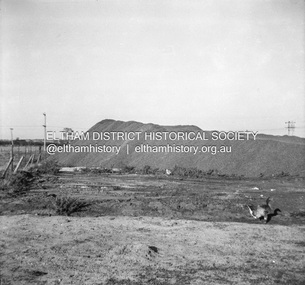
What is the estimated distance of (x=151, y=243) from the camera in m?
6.77

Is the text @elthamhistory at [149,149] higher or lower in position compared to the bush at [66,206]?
higher

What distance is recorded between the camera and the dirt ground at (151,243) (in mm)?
5168

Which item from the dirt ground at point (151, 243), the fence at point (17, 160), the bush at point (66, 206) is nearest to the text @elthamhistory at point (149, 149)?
the fence at point (17, 160)

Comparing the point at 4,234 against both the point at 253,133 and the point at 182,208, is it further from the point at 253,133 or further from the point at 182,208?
the point at 253,133

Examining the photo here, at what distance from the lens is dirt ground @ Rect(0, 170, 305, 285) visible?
517 cm

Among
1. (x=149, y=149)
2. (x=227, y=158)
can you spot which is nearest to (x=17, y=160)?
(x=149, y=149)

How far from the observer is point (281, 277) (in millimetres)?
5230

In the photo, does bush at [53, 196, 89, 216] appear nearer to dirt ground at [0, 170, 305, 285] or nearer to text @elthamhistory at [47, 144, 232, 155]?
dirt ground at [0, 170, 305, 285]

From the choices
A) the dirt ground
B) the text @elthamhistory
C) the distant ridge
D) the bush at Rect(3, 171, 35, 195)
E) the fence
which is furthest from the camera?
the text @elthamhistory

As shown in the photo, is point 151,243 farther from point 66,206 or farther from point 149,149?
point 149,149

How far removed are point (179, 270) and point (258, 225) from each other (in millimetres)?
4009

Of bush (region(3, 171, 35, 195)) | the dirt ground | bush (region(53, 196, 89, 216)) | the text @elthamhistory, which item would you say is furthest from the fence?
bush (region(53, 196, 89, 216))

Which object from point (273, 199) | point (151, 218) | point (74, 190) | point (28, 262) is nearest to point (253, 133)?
point (273, 199)

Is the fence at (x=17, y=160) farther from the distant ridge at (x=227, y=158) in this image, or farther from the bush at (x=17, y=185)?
the distant ridge at (x=227, y=158)
